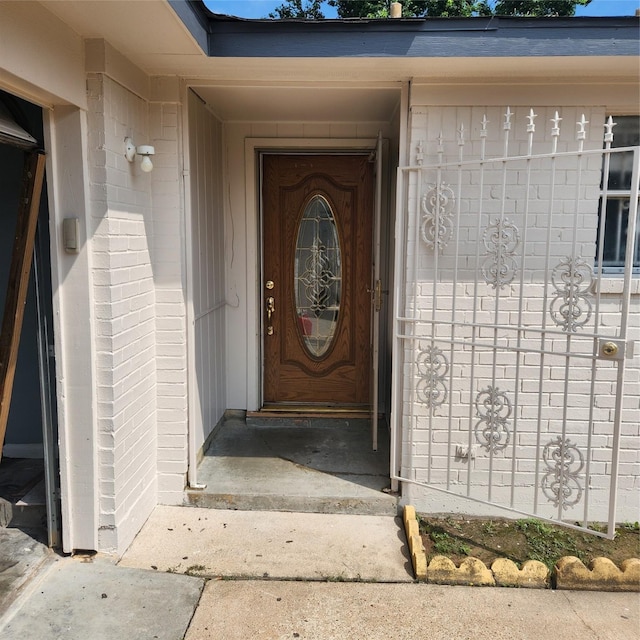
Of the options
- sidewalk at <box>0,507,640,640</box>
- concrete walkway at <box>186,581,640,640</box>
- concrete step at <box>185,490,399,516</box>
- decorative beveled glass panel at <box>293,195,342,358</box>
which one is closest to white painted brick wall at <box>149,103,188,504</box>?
concrete step at <box>185,490,399,516</box>

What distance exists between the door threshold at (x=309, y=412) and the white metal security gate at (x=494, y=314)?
127cm

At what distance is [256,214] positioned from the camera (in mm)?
4586

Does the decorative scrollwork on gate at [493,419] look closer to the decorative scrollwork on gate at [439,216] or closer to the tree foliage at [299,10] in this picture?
the decorative scrollwork on gate at [439,216]

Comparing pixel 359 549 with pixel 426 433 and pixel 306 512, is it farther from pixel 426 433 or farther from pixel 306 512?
pixel 426 433

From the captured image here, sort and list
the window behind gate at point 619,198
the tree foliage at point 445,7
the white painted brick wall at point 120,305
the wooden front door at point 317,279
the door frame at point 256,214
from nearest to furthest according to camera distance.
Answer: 1. the white painted brick wall at point 120,305
2. the window behind gate at point 619,198
3. the door frame at point 256,214
4. the wooden front door at point 317,279
5. the tree foliage at point 445,7

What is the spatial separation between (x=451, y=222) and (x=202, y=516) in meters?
2.35

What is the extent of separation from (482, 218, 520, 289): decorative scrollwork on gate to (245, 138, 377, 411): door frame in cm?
173

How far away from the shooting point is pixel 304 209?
15.2 feet

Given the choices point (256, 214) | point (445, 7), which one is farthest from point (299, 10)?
point (256, 214)

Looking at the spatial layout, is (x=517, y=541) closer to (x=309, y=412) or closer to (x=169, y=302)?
(x=309, y=412)

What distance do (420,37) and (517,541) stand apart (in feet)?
9.37

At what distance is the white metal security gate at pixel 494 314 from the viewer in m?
3.12

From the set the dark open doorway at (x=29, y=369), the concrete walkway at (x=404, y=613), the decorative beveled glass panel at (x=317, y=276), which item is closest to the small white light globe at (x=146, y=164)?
the dark open doorway at (x=29, y=369)

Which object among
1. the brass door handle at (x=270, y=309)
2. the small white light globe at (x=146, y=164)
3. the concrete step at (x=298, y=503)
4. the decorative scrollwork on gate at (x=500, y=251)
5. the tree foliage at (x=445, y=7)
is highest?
the tree foliage at (x=445, y=7)
